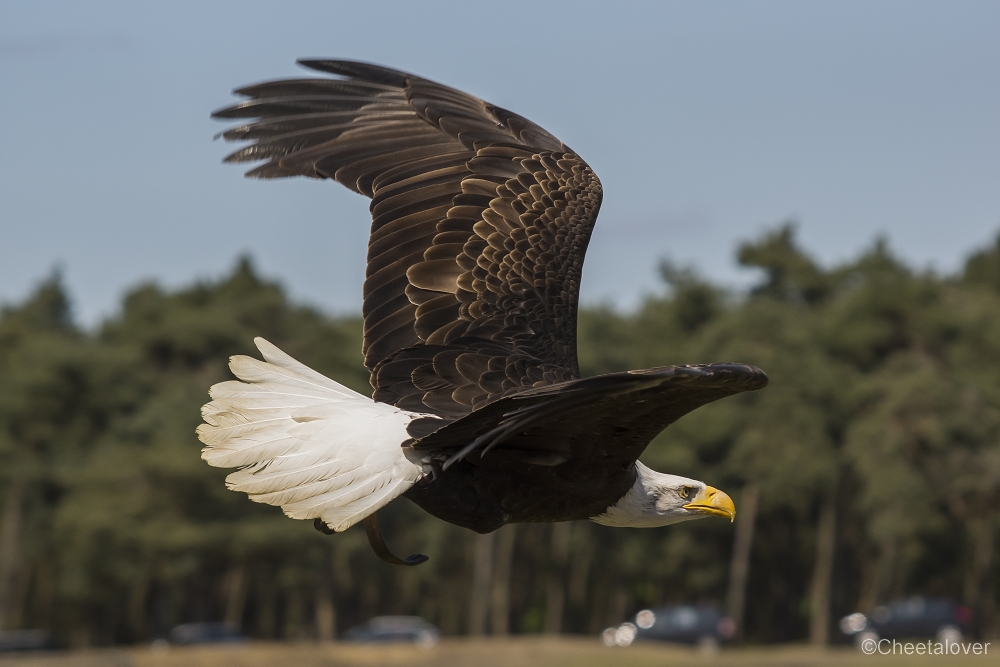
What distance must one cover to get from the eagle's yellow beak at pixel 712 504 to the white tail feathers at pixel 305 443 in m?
1.41

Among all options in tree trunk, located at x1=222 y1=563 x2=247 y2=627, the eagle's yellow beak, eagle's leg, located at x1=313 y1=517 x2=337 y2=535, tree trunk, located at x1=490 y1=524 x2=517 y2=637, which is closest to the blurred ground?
tree trunk, located at x1=490 y1=524 x2=517 y2=637

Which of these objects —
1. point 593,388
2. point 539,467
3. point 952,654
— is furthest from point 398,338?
point 952,654

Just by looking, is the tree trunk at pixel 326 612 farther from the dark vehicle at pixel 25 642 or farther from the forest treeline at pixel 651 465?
the dark vehicle at pixel 25 642

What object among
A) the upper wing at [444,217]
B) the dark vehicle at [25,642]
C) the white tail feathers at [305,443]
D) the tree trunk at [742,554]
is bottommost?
the dark vehicle at [25,642]

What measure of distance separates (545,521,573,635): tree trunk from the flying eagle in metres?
28.7

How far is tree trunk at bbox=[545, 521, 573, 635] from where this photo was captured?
3556 centimetres

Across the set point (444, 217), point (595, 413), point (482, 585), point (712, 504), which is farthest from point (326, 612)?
point (595, 413)

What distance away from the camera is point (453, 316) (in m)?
6.41

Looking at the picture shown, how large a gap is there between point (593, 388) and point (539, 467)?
40.6 inches

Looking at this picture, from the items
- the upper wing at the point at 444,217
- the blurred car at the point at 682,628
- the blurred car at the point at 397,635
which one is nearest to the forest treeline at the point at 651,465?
the blurred car at the point at 397,635

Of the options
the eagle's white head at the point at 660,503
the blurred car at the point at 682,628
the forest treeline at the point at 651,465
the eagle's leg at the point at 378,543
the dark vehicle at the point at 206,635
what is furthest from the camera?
the dark vehicle at the point at 206,635

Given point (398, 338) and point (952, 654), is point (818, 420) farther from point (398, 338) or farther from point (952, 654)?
point (398, 338)

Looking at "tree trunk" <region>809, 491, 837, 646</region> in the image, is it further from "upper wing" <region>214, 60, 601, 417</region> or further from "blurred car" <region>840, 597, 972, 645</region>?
"upper wing" <region>214, 60, 601, 417</region>

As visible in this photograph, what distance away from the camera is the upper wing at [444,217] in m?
6.20
